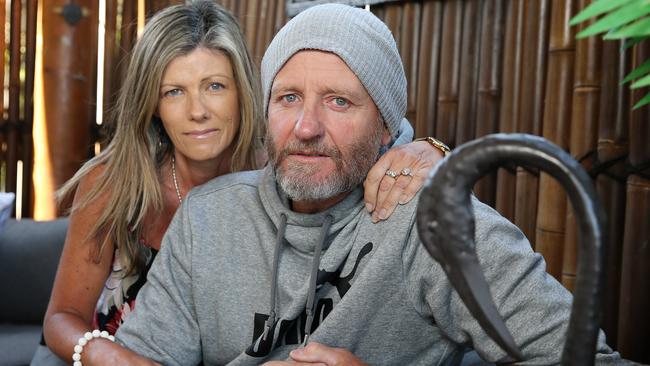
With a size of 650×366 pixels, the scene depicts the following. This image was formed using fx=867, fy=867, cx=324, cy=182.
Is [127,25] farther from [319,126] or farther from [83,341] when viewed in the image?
[319,126]

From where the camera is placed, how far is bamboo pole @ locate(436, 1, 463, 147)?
9.10 ft

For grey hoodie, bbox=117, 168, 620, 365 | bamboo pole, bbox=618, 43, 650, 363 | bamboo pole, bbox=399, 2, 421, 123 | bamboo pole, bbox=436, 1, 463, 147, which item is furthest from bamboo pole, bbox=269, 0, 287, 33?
grey hoodie, bbox=117, 168, 620, 365

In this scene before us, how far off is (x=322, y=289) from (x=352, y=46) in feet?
1.46

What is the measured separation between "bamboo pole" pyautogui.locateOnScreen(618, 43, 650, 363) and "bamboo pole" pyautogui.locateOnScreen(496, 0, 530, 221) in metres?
0.44

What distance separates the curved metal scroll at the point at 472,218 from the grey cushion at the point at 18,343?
92.2 inches

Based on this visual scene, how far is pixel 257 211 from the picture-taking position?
170cm

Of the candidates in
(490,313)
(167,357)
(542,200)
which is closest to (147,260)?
(167,357)

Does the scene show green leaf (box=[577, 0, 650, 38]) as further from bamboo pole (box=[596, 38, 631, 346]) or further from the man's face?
bamboo pole (box=[596, 38, 631, 346])

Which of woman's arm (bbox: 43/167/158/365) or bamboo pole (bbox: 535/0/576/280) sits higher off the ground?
bamboo pole (bbox: 535/0/576/280)

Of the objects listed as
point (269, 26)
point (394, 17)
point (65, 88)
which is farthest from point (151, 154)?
point (65, 88)

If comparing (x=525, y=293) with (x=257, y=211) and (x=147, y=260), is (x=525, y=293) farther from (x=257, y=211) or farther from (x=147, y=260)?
(x=147, y=260)

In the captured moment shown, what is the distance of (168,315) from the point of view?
1.66 meters

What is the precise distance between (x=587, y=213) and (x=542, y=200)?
1.76 m

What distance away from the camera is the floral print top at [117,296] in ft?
7.06
